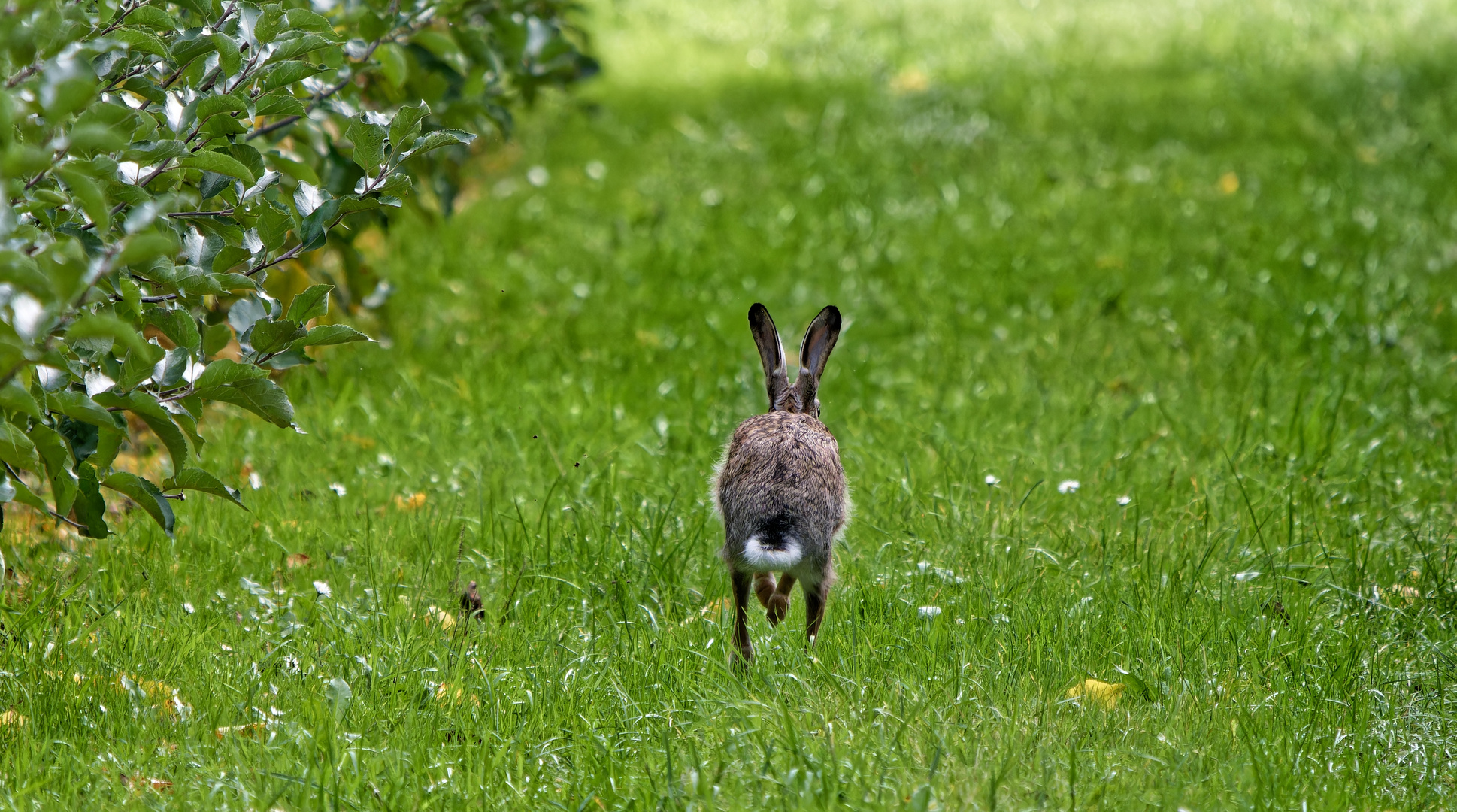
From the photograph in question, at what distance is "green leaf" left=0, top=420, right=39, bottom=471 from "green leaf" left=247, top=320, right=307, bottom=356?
60 cm

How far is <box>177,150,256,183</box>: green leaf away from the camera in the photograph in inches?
125

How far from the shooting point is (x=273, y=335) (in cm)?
342

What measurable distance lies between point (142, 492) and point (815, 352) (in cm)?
210

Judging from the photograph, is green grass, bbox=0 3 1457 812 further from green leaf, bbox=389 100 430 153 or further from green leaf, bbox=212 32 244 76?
green leaf, bbox=212 32 244 76

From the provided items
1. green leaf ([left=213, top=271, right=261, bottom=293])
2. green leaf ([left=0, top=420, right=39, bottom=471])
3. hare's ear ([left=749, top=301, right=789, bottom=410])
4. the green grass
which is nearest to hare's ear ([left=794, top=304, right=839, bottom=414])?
hare's ear ([left=749, top=301, right=789, bottom=410])

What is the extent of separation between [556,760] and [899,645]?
1.04 meters

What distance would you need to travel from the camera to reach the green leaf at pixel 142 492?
337 centimetres

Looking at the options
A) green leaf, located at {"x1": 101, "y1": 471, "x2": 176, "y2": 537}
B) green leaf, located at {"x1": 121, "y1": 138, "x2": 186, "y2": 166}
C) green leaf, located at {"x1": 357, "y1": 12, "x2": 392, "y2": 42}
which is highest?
green leaf, located at {"x1": 357, "y1": 12, "x2": 392, "y2": 42}

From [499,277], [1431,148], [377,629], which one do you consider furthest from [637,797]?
[1431,148]

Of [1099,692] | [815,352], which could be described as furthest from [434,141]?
[1099,692]

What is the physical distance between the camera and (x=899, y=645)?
3.88 meters

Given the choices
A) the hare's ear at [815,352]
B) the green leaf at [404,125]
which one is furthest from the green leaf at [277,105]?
the hare's ear at [815,352]

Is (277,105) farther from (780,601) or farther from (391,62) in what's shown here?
(780,601)

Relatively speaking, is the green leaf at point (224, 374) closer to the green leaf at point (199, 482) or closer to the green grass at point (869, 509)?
the green leaf at point (199, 482)
